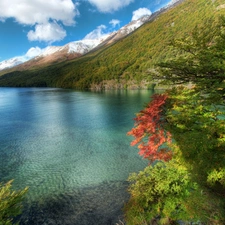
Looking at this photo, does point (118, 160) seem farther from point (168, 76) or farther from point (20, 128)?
point (20, 128)

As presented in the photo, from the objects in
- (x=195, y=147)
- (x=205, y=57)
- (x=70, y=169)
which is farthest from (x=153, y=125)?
(x=70, y=169)

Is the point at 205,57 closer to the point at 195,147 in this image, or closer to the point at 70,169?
the point at 195,147

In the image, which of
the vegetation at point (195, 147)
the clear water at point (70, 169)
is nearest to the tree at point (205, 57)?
the vegetation at point (195, 147)

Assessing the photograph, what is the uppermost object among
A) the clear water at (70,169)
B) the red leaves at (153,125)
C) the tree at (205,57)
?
the tree at (205,57)

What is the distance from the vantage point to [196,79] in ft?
30.5

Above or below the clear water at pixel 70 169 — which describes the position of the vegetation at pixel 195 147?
above

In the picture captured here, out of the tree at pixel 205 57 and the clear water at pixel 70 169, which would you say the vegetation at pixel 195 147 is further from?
the clear water at pixel 70 169

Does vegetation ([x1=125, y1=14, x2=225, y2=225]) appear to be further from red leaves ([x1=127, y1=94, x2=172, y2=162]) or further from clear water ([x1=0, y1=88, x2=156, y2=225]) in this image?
clear water ([x1=0, y1=88, x2=156, y2=225])

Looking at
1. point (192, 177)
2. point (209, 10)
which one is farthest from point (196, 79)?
point (209, 10)

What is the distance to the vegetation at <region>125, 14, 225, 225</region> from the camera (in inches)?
337

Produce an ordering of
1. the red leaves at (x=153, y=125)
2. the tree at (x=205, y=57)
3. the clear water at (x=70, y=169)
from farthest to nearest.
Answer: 1. the red leaves at (x=153, y=125)
2. the clear water at (x=70, y=169)
3. the tree at (x=205, y=57)

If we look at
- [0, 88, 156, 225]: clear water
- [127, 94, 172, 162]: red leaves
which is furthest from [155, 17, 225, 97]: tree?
[0, 88, 156, 225]: clear water

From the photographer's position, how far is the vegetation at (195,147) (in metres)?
8.55

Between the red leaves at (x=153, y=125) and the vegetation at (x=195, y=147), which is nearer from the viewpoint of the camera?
the vegetation at (x=195, y=147)
